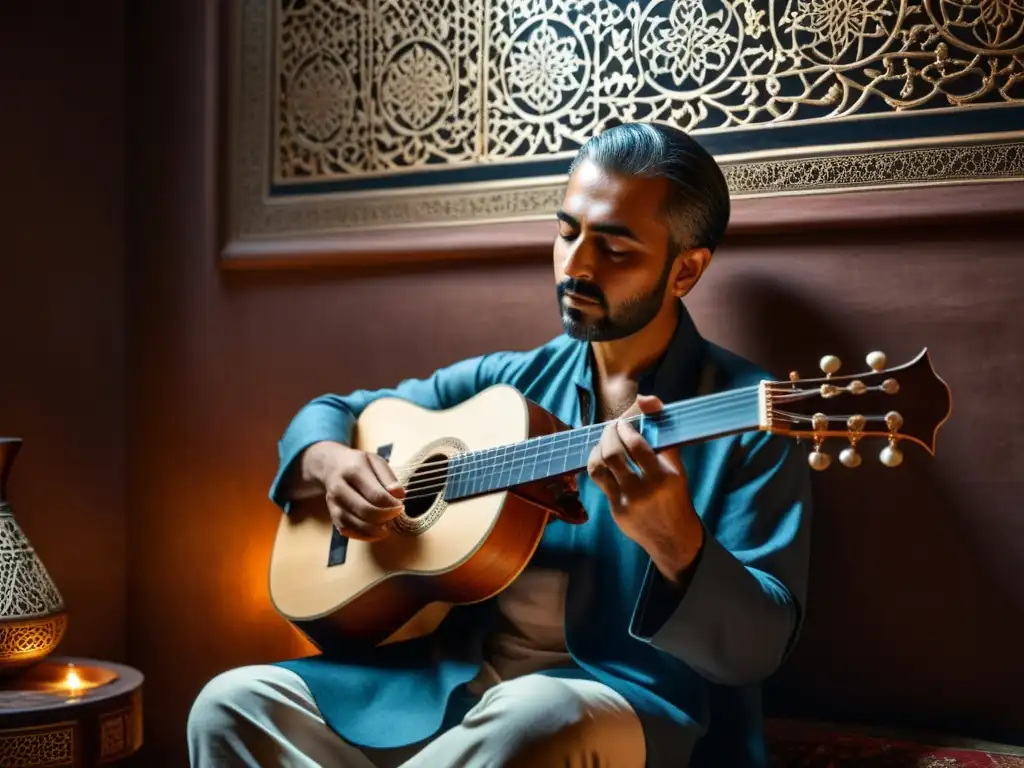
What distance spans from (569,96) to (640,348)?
75 cm

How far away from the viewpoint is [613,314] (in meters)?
1.99

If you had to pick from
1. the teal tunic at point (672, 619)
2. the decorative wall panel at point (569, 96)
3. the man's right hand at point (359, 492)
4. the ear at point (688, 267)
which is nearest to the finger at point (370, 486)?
the man's right hand at point (359, 492)

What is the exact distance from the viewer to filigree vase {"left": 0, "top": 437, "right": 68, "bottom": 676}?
239 cm

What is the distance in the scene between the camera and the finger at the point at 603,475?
66.1 inches

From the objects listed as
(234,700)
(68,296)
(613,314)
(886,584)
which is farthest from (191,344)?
(886,584)

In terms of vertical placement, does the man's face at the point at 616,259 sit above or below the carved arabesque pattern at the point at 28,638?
above

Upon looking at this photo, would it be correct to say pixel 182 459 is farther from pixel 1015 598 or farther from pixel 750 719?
Result: pixel 1015 598

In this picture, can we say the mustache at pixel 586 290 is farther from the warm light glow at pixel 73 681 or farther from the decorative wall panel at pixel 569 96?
the warm light glow at pixel 73 681

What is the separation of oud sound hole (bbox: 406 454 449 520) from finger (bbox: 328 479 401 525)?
0.05 meters

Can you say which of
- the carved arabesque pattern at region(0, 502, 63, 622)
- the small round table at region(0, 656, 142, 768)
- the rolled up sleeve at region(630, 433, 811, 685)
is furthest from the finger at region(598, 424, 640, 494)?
the carved arabesque pattern at region(0, 502, 63, 622)

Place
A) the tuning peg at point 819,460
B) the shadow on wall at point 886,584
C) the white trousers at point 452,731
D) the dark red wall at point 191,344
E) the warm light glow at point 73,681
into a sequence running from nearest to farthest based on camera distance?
the tuning peg at point 819,460 < the white trousers at point 452,731 < the shadow on wall at point 886,584 < the dark red wall at point 191,344 < the warm light glow at point 73,681

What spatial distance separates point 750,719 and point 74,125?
213 cm

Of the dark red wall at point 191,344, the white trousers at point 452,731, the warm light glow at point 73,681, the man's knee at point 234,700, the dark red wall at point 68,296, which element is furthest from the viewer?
the dark red wall at point 68,296

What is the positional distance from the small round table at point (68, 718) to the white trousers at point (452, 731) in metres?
0.45
